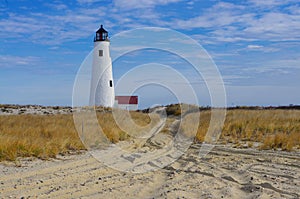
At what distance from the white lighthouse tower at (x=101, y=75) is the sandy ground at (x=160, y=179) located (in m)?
22.8

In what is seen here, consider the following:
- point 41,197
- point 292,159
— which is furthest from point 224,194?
point 292,159

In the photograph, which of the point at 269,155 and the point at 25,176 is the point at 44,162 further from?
the point at 269,155

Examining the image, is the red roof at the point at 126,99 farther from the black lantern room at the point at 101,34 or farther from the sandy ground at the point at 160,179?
the sandy ground at the point at 160,179

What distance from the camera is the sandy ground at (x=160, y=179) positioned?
6.34 m

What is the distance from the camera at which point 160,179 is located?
7551 mm

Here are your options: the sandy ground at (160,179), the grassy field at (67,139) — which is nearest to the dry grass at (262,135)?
the grassy field at (67,139)

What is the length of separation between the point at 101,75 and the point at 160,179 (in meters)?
26.1

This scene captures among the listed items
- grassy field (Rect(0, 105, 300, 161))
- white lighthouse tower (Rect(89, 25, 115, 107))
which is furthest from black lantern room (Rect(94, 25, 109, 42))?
grassy field (Rect(0, 105, 300, 161))

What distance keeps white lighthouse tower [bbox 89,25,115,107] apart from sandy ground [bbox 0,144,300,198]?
22755mm

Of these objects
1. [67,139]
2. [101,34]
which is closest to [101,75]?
[101,34]

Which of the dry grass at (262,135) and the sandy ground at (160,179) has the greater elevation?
the dry grass at (262,135)

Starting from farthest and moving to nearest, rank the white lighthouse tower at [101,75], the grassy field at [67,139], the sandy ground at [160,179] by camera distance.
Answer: the white lighthouse tower at [101,75]
the grassy field at [67,139]
the sandy ground at [160,179]

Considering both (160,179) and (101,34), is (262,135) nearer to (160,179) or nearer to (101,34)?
(160,179)

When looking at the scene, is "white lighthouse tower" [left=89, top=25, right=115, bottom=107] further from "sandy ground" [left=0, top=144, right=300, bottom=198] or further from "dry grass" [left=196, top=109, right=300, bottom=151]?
"sandy ground" [left=0, top=144, right=300, bottom=198]
